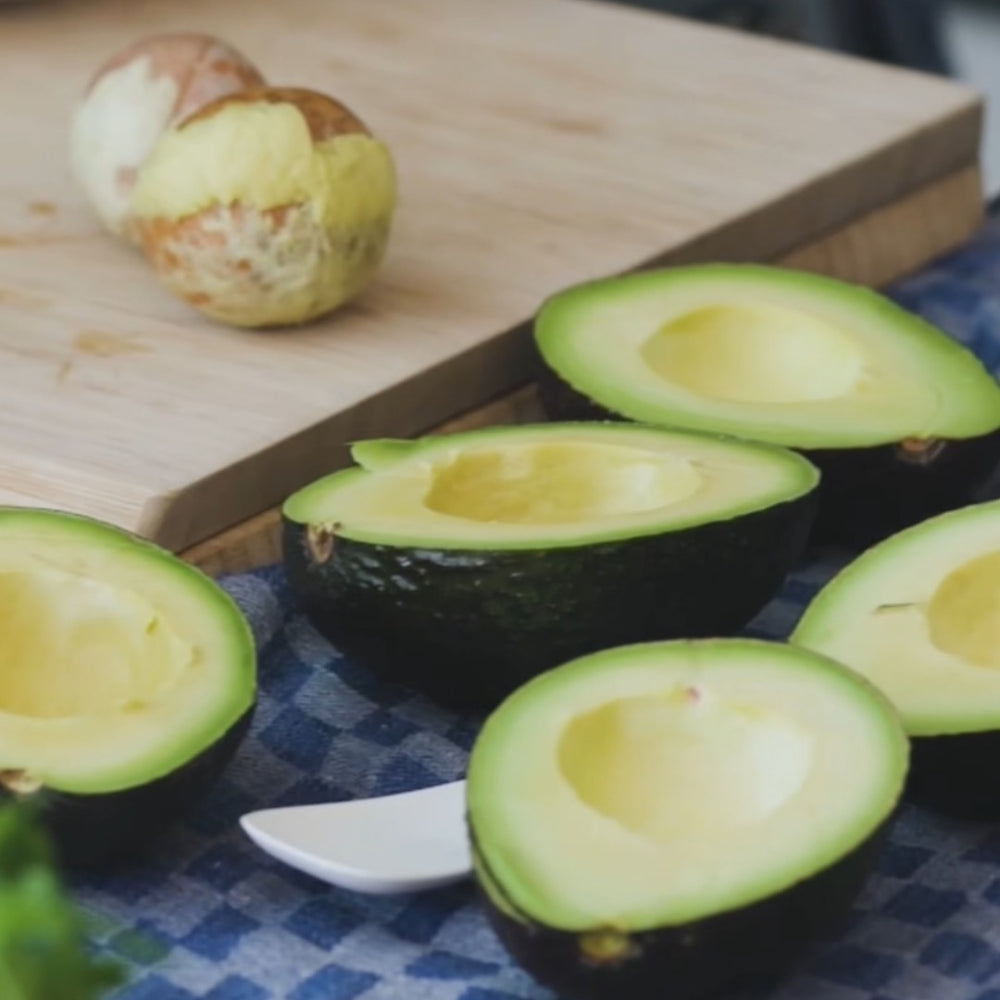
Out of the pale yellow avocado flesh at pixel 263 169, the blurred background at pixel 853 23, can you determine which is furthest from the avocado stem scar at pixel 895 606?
the blurred background at pixel 853 23

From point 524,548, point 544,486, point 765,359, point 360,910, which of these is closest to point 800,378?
point 765,359

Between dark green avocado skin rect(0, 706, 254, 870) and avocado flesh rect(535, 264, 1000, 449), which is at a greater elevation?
avocado flesh rect(535, 264, 1000, 449)

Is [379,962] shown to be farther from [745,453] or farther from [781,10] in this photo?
[781,10]

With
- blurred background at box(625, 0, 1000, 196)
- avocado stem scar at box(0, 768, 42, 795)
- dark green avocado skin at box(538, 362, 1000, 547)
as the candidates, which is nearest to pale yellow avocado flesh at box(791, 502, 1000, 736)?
dark green avocado skin at box(538, 362, 1000, 547)

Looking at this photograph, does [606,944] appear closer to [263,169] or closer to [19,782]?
[19,782]

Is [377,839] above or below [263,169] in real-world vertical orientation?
below

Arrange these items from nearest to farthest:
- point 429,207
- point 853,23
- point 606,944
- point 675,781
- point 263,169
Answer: point 606,944 → point 675,781 → point 263,169 → point 429,207 → point 853,23

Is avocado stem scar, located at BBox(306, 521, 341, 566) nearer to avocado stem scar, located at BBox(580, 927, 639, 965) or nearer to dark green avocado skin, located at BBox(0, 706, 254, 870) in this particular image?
dark green avocado skin, located at BBox(0, 706, 254, 870)

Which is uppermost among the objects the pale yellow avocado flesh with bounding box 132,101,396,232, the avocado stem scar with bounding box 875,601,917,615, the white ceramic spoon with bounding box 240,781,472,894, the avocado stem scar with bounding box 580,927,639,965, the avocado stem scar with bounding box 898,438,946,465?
the pale yellow avocado flesh with bounding box 132,101,396,232
